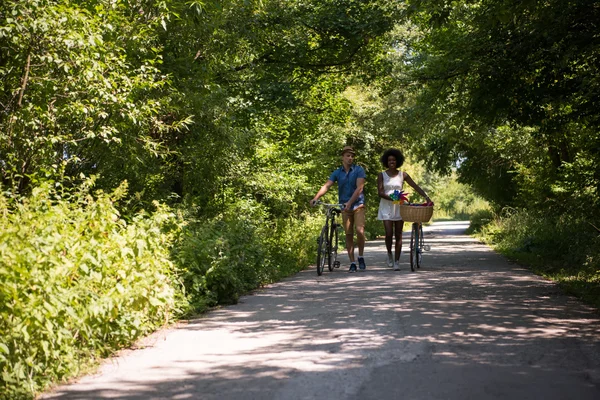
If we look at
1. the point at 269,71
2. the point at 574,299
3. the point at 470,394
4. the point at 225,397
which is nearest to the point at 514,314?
the point at 574,299

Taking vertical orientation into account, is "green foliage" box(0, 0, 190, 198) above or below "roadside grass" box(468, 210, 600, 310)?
above

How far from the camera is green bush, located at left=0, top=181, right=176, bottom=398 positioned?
5.00 metres

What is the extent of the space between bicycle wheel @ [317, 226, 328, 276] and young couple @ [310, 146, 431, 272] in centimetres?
45

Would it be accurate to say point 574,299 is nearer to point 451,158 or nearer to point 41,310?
point 41,310

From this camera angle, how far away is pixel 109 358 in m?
6.13

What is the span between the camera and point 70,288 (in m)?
5.64

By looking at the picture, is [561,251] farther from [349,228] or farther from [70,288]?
[70,288]

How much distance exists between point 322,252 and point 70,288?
8323mm

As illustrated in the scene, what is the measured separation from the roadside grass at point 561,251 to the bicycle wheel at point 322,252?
3.76 m

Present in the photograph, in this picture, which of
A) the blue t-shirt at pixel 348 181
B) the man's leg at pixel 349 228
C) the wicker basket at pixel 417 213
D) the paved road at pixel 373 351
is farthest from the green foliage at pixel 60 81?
the wicker basket at pixel 417 213

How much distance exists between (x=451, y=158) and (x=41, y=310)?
3102 cm

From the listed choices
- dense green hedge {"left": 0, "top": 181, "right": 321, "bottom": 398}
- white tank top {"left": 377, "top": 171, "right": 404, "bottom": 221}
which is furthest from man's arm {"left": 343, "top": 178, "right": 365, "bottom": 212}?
dense green hedge {"left": 0, "top": 181, "right": 321, "bottom": 398}

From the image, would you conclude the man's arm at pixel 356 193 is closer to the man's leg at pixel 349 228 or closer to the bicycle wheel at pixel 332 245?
the man's leg at pixel 349 228

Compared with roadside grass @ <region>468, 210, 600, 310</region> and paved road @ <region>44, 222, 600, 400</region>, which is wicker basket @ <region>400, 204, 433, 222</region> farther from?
paved road @ <region>44, 222, 600, 400</region>
